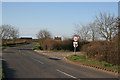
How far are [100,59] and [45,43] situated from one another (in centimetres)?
2659

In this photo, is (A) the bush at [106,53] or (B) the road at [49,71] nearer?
(B) the road at [49,71]

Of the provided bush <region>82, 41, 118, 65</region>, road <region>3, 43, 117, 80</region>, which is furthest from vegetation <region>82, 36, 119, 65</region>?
road <region>3, 43, 117, 80</region>

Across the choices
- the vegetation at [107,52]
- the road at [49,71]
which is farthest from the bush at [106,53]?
the road at [49,71]

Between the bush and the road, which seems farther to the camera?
the bush

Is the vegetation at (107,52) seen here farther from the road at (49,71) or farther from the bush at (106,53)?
the road at (49,71)

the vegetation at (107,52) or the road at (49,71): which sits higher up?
the vegetation at (107,52)

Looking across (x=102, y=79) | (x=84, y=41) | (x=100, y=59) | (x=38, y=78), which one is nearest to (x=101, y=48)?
(x=100, y=59)

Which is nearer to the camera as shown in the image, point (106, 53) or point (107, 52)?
point (107, 52)

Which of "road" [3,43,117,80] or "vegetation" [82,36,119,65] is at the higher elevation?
"vegetation" [82,36,119,65]

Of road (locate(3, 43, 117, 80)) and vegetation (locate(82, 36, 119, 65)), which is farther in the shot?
vegetation (locate(82, 36, 119, 65))

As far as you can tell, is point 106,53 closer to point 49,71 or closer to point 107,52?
point 107,52

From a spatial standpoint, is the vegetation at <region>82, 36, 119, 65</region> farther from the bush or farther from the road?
the road

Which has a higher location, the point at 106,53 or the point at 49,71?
the point at 106,53

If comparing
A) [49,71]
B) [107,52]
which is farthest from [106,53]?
[49,71]
